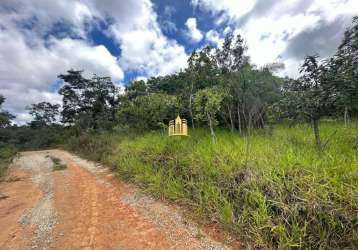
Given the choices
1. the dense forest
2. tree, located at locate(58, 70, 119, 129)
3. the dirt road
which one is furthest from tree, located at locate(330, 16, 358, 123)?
tree, located at locate(58, 70, 119, 129)

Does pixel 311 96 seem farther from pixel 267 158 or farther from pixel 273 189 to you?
pixel 273 189

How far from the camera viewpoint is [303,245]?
6.33 feet

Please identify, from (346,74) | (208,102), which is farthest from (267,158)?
(208,102)

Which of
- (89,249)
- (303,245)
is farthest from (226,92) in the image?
(89,249)

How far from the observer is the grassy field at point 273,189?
1.94 meters

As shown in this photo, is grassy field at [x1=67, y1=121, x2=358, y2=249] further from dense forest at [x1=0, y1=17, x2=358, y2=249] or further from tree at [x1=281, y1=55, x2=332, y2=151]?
tree at [x1=281, y1=55, x2=332, y2=151]

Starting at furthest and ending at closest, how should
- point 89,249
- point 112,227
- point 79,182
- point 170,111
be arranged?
point 170,111 → point 79,182 → point 112,227 → point 89,249

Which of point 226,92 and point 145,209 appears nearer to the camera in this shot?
point 145,209

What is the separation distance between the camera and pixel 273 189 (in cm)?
236

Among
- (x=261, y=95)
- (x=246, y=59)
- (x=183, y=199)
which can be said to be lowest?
(x=183, y=199)

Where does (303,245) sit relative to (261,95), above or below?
below

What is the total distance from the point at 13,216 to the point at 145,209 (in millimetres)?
2314

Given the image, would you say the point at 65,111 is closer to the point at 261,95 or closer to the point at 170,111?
the point at 170,111

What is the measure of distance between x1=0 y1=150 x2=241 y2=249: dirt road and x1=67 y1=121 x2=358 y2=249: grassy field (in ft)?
1.13
